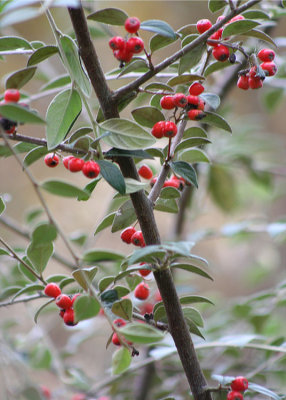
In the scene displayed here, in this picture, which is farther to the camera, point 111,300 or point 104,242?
point 104,242

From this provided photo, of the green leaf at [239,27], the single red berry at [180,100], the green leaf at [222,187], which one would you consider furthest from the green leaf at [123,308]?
the green leaf at [222,187]

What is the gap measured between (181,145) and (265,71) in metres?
0.14

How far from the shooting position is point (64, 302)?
607 millimetres

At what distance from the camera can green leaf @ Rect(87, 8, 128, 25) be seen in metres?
0.57

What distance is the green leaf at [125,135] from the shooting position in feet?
1.86

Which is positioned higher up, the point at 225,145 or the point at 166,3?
the point at 166,3

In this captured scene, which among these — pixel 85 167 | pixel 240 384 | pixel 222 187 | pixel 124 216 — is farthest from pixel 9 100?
pixel 222 187

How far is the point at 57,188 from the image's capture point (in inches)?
20.5

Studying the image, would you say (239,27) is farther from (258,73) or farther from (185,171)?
(185,171)

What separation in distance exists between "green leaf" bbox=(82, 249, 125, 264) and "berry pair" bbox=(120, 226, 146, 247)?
4cm

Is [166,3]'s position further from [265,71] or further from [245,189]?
[265,71]

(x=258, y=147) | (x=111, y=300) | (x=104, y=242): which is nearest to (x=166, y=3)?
(x=104, y=242)

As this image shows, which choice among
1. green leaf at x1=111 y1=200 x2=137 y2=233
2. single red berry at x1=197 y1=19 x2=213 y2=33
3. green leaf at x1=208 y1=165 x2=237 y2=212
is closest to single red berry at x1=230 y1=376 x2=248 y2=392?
green leaf at x1=111 y1=200 x2=137 y2=233

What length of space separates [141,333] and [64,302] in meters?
0.14
